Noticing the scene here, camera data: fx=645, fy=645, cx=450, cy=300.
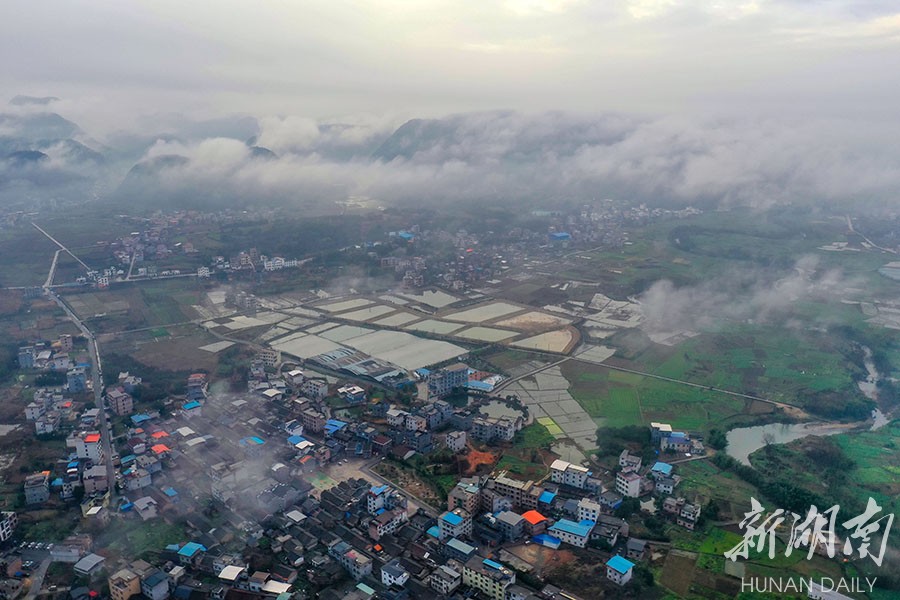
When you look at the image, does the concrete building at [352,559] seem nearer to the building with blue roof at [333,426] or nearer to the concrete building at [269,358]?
the building with blue roof at [333,426]

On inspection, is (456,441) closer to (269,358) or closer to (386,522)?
(386,522)

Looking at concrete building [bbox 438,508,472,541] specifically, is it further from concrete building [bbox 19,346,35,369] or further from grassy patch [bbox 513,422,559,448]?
concrete building [bbox 19,346,35,369]

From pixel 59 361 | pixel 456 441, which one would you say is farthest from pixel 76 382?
pixel 456 441

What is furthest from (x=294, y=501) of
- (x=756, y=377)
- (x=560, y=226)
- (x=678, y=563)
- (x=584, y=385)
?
(x=560, y=226)

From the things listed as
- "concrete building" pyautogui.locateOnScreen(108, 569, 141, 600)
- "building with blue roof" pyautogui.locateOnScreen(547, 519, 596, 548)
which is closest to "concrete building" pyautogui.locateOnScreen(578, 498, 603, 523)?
"building with blue roof" pyautogui.locateOnScreen(547, 519, 596, 548)

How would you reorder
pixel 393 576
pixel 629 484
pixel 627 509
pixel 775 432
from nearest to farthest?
pixel 393 576 → pixel 627 509 → pixel 629 484 → pixel 775 432
